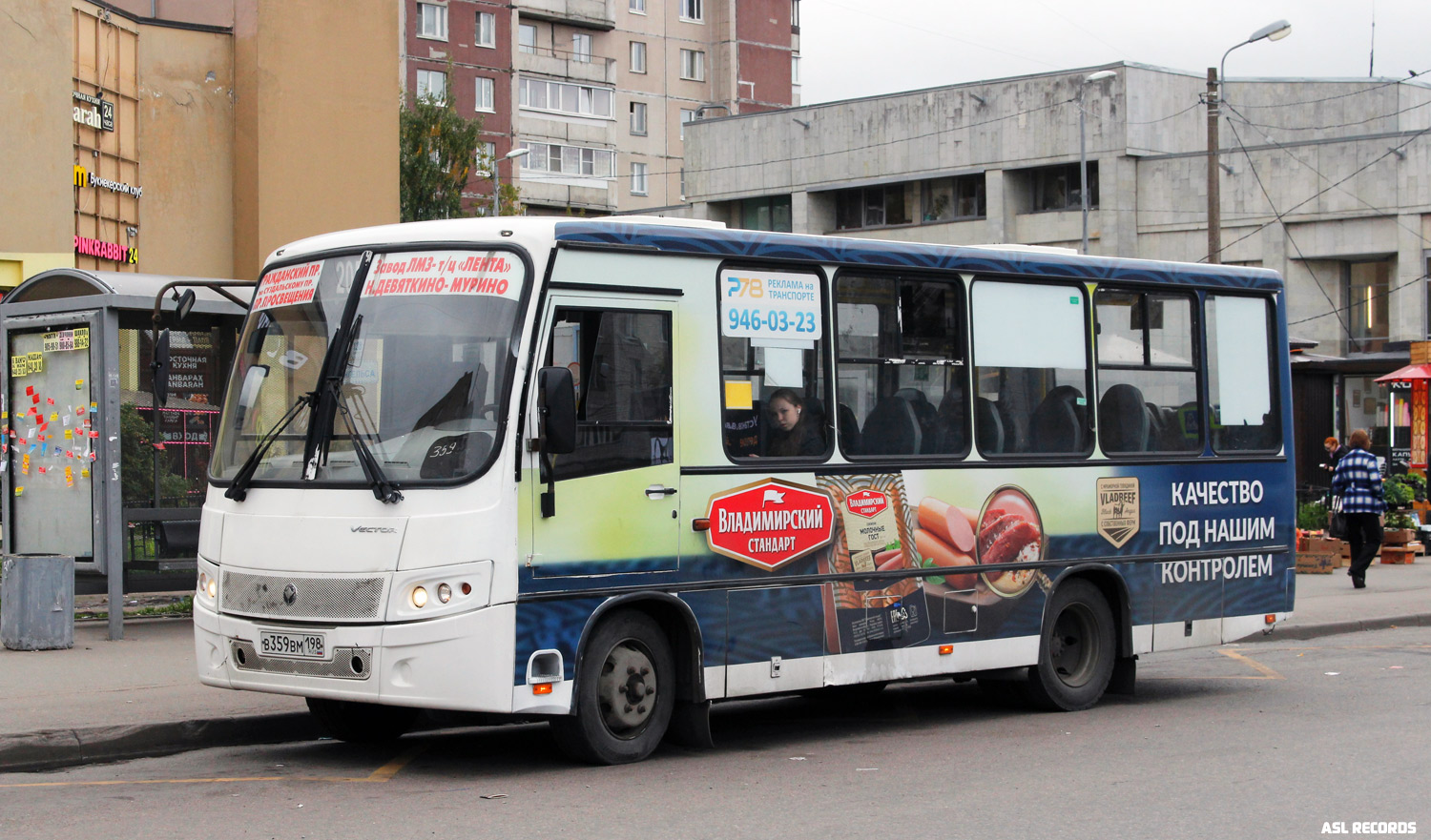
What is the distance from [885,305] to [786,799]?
356 cm

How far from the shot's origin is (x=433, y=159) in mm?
42594

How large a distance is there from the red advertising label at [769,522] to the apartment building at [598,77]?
186 ft

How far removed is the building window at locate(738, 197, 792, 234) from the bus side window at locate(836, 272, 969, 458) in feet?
164

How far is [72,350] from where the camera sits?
14.0 m

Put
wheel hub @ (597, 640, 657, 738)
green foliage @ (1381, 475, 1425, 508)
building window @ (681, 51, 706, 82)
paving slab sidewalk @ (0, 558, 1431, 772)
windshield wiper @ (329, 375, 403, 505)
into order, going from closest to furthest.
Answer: windshield wiper @ (329, 375, 403, 505) → wheel hub @ (597, 640, 657, 738) → paving slab sidewalk @ (0, 558, 1431, 772) → green foliage @ (1381, 475, 1425, 508) → building window @ (681, 51, 706, 82)

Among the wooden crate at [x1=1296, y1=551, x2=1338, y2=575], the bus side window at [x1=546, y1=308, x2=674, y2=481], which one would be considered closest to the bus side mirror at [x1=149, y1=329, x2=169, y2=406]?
the bus side window at [x1=546, y1=308, x2=674, y2=481]

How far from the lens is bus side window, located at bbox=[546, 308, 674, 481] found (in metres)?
8.61

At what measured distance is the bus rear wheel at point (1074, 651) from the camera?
1124cm

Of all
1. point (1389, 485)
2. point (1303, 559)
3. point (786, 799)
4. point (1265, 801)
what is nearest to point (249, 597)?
point (786, 799)

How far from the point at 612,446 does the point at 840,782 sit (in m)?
2.11

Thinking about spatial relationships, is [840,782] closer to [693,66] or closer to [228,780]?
[228,780]

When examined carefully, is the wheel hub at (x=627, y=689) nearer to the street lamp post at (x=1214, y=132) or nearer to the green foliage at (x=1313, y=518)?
the street lamp post at (x=1214, y=132)

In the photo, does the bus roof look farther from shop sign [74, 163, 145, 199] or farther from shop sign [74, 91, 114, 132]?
shop sign [74, 91, 114, 132]

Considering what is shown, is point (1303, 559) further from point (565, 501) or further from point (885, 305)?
point (565, 501)
